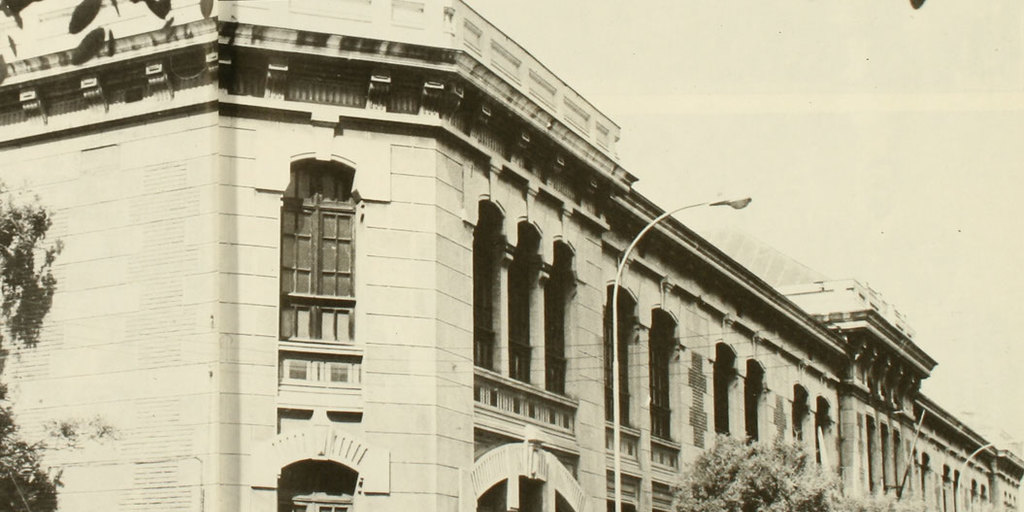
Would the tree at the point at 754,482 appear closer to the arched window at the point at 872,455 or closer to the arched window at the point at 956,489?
A: the arched window at the point at 872,455

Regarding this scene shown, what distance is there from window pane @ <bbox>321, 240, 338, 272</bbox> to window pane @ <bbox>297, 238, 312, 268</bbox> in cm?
23

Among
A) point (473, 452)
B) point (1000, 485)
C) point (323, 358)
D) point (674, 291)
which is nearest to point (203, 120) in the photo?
point (323, 358)

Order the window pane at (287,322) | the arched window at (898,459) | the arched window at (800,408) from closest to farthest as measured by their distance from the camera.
Answer: the window pane at (287,322)
the arched window at (800,408)
the arched window at (898,459)

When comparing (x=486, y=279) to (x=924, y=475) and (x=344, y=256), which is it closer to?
(x=344, y=256)

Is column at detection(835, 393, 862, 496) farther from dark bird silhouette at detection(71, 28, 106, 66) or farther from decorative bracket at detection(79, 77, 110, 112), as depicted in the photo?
dark bird silhouette at detection(71, 28, 106, 66)

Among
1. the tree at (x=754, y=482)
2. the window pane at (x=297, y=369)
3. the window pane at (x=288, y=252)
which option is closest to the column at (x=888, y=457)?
the tree at (x=754, y=482)

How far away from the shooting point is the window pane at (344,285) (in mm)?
21359

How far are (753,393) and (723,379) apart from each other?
206 centimetres

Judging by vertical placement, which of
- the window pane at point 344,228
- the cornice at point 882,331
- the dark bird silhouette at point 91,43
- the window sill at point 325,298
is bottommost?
the dark bird silhouette at point 91,43

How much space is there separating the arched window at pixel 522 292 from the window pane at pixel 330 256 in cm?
444

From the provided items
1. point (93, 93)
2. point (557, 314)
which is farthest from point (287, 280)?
point (557, 314)

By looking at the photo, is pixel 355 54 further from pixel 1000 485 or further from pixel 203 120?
pixel 1000 485

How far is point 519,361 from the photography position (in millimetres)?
24953

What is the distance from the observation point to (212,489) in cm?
1914
